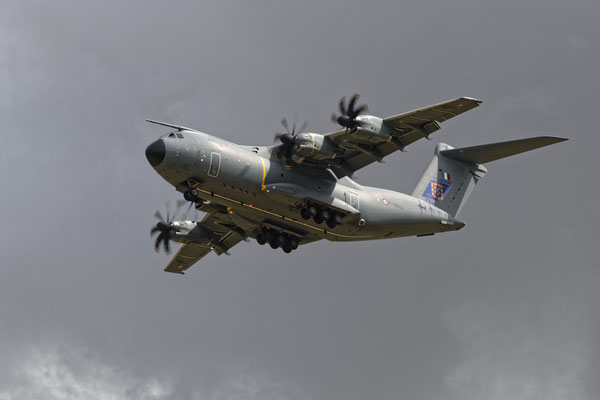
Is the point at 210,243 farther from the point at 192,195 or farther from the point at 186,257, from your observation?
the point at 192,195

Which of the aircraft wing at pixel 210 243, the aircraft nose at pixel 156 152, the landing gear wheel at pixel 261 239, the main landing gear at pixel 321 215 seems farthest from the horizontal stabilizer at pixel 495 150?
the aircraft nose at pixel 156 152

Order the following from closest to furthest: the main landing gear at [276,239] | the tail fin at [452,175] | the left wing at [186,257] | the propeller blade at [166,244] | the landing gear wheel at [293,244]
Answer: the main landing gear at [276,239]
the landing gear wheel at [293,244]
the tail fin at [452,175]
the propeller blade at [166,244]
the left wing at [186,257]

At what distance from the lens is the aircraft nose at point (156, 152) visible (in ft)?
87.7

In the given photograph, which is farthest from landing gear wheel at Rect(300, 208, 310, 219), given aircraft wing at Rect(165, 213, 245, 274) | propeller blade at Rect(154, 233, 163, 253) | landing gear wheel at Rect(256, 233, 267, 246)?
propeller blade at Rect(154, 233, 163, 253)

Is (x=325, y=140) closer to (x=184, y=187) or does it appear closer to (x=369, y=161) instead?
(x=369, y=161)

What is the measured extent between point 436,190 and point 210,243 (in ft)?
28.3

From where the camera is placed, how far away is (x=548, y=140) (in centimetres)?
2792

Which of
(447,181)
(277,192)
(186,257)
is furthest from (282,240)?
(447,181)

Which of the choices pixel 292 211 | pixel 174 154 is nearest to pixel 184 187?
pixel 174 154

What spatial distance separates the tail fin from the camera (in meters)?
32.4

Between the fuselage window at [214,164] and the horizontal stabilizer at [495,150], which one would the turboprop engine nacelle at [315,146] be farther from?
the horizontal stabilizer at [495,150]

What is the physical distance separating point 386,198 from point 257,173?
510 cm

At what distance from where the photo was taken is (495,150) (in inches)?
1211

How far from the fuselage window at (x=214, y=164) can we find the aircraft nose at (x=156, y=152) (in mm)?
1470
